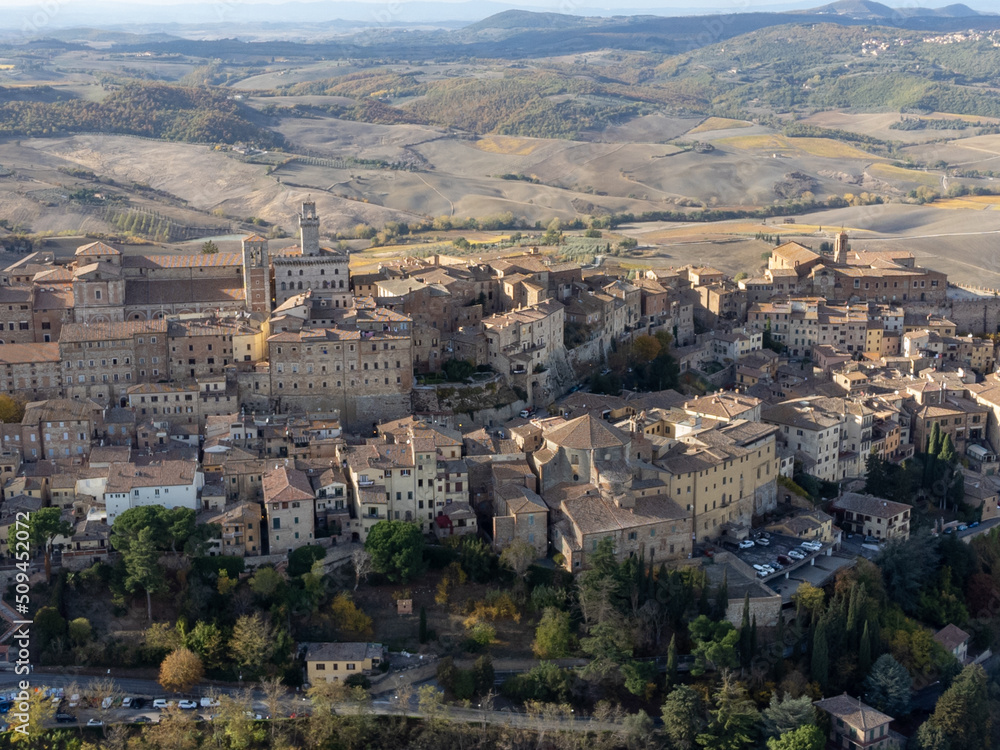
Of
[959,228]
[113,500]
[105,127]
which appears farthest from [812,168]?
[113,500]

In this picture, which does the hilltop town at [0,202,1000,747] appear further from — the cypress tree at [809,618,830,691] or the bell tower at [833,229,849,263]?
the bell tower at [833,229,849,263]

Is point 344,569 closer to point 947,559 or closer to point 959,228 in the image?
point 947,559

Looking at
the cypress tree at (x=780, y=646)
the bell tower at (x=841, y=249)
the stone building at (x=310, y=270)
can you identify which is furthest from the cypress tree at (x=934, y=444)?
the stone building at (x=310, y=270)

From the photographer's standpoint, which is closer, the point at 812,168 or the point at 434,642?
the point at 434,642

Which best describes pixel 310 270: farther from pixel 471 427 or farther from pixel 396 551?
pixel 396 551

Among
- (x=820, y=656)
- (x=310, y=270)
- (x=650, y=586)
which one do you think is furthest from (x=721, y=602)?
(x=310, y=270)

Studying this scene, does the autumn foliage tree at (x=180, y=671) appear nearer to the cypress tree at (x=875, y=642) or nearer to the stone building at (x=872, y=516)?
the cypress tree at (x=875, y=642)

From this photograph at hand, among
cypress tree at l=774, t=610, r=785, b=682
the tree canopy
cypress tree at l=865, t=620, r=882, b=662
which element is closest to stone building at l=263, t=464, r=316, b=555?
the tree canopy
